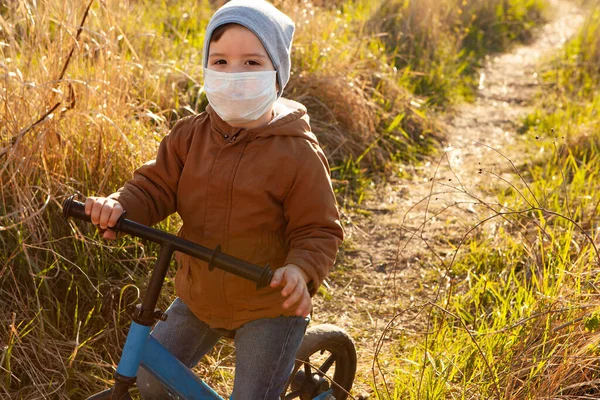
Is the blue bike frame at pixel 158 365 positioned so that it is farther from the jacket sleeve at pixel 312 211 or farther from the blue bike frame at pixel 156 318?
the jacket sleeve at pixel 312 211

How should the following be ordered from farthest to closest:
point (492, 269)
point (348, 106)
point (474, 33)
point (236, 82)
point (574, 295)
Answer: point (474, 33), point (348, 106), point (492, 269), point (574, 295), point (236, 82)

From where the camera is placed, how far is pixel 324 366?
3.09 meters

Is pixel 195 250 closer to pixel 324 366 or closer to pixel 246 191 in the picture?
pixel 246 191

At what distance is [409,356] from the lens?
11.3ft

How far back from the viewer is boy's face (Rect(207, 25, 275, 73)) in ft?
7.43

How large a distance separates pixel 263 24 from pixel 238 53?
0.34 ft

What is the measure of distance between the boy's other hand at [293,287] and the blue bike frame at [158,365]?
390mm

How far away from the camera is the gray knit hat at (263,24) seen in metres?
2.25

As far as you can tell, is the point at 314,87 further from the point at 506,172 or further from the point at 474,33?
the point at 474,33

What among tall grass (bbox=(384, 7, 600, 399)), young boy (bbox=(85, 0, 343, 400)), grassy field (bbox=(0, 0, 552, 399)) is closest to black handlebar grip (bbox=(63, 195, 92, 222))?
young boy (bbox=(85, 0, 343, 400))

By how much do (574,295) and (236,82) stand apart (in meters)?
A: 1.62

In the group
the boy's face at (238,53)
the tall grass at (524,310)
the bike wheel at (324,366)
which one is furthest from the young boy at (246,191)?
the tall grass at (524,310)

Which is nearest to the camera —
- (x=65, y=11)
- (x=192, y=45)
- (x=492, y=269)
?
(x=65, y=11)

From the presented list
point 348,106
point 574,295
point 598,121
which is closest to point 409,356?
point 574,295
